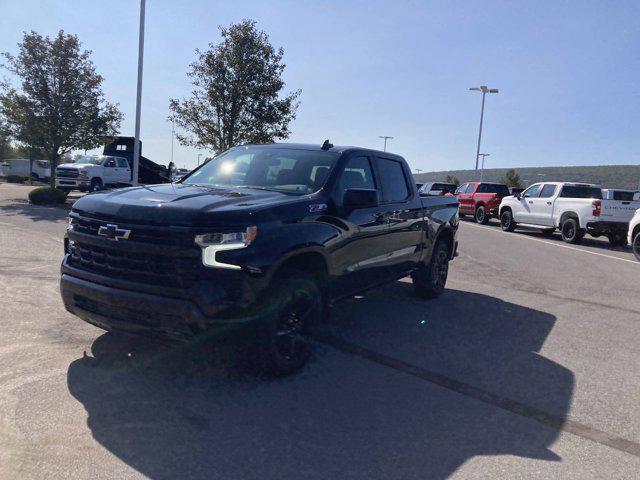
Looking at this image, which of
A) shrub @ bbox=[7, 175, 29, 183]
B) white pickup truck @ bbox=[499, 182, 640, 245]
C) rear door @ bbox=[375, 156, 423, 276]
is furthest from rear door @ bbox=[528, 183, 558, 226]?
shrub @ bbox=[7, 175, 29, 183]

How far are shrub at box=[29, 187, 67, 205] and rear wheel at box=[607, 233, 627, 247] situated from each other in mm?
19584

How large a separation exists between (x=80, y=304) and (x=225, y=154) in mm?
2488

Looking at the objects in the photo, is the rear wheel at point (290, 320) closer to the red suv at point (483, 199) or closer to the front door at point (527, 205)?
the front door at point (527, 205)

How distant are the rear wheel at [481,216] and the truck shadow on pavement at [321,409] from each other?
20842 mm

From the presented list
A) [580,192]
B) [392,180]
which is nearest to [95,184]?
[580,192]

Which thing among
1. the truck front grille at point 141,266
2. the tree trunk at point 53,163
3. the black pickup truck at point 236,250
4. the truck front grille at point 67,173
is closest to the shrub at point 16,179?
the truck front grille at point 67,173

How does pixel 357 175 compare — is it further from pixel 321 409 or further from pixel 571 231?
pixel 571 231

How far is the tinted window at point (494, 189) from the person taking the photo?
25.9 m

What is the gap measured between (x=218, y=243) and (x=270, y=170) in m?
1.70

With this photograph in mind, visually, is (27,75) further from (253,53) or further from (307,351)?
(307,351)

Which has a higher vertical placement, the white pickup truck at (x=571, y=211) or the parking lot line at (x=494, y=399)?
the white pickup truck at (x=571, y=211)

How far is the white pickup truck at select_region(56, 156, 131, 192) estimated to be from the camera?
24922 millimetres

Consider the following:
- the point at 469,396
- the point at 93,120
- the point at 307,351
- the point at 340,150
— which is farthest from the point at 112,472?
the point at 93,120

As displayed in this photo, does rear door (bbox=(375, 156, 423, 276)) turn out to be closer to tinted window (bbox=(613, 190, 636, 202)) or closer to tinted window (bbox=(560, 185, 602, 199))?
tinted window (bbox=(613, 190, 636, 202))
